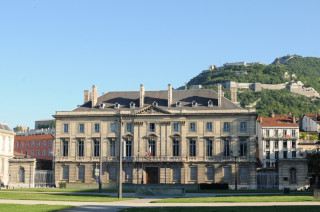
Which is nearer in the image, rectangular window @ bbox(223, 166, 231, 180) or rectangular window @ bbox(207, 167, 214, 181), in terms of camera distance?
rectangular window @ bbox(223, 166, 231, 180)

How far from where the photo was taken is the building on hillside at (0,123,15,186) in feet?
282

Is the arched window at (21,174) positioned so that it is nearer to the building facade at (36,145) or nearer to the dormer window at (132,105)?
the dormer window at (132,105)

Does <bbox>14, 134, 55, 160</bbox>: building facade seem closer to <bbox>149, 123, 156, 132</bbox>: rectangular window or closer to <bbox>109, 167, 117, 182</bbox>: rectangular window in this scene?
<bbox>109, 167, 117, 182</bbox>: rectangular window

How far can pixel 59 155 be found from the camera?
87.4 metres

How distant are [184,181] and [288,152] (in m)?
39.9

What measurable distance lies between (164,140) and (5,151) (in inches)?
1047

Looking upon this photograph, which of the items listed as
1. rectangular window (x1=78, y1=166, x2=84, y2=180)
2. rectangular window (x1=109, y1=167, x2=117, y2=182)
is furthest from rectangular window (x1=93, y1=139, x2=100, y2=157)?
rectangular window (x1=109, y1=167, x2=117, y2=182)

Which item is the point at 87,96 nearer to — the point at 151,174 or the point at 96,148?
the point at 96,148

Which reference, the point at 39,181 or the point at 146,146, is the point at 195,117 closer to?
the point at 146,146

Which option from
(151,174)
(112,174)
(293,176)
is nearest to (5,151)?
(112,174)

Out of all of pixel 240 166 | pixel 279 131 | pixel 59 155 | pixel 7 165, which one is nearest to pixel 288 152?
pixel 279 131

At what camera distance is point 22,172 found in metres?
84.2

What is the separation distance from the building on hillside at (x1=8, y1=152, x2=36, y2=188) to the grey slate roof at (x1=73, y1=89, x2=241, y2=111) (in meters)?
12.4

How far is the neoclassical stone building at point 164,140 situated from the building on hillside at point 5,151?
27.7 feet
